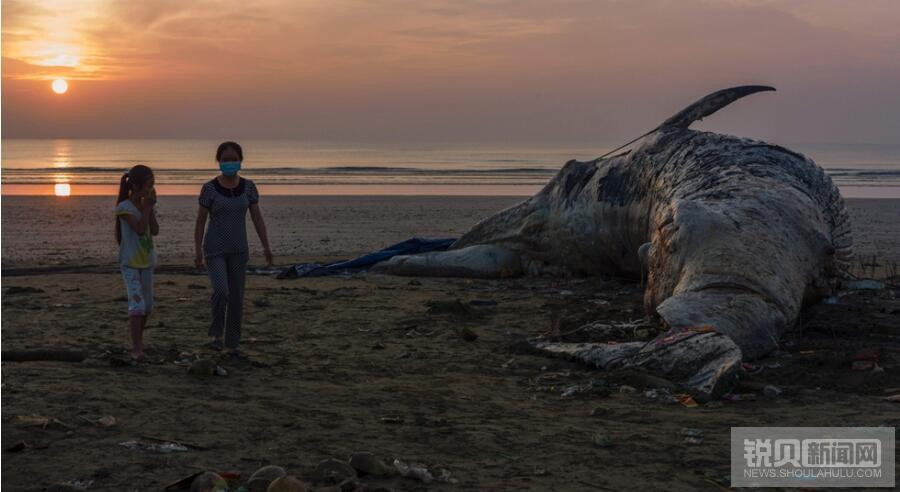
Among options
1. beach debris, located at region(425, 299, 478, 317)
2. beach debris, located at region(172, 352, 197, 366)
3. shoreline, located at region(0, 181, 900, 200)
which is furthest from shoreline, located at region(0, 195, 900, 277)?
beach debris, located at region(172, 352, 197, 366)

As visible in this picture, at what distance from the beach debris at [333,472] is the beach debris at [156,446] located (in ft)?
2.53

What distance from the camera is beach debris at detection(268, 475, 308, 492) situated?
168 inches

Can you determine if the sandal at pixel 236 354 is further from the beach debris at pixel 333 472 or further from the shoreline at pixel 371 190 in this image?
the shoreline at pixel 371 190

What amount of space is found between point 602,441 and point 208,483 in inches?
81.4

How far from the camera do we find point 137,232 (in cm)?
770

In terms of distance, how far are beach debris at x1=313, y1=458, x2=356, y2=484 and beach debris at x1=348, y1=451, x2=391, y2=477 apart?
6 cm

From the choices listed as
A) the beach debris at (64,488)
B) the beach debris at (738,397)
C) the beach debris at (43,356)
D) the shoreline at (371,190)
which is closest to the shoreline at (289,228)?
the shoreline at (371,190)

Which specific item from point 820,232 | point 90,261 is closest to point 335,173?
point 90,261

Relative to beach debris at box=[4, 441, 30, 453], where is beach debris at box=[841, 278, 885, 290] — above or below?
below

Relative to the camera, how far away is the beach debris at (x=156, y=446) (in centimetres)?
497

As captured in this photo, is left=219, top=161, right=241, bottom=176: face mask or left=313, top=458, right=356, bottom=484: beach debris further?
left=219, top=161, right=241, bottom=176: face mask

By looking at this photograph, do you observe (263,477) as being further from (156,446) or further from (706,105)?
(706,105)

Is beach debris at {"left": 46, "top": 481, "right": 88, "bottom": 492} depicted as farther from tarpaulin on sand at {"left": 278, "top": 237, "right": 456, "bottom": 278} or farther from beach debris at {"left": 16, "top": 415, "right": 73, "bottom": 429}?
tarpaulin on sand at {"left": 278, "top": 237, "right": 456, "bottom": 278}

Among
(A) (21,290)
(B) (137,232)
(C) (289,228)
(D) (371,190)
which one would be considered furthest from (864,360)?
(D) (371,190)
